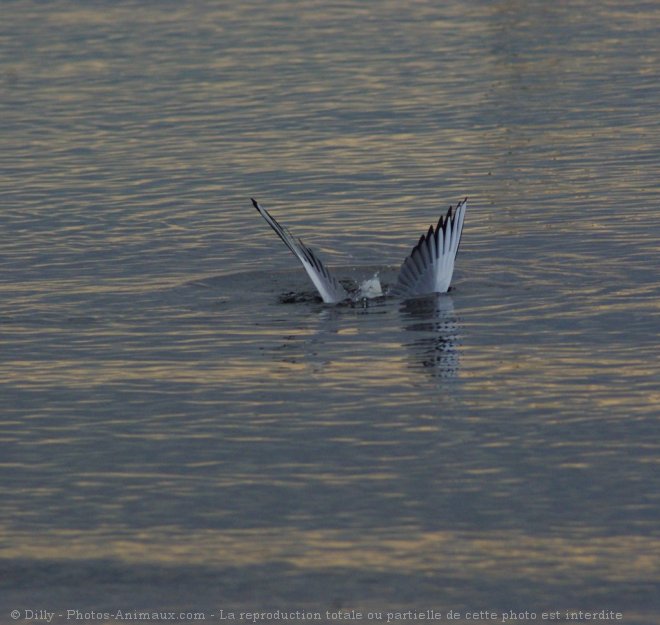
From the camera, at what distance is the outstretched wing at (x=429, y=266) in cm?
1611

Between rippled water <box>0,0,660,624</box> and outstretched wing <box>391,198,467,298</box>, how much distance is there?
28 cm

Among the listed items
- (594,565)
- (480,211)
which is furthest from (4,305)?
(594,565)

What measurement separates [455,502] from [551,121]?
1646cm

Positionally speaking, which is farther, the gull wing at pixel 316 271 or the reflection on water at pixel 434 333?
the gull wing at pixel 316 271

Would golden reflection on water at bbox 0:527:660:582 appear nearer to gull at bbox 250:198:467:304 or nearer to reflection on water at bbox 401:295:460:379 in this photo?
reflection on water at bbox 401:295:460:379

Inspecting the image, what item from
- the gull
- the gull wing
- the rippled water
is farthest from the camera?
the gull

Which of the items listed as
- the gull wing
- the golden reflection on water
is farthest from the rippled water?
the gull wing

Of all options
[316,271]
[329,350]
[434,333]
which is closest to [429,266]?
[316,271]

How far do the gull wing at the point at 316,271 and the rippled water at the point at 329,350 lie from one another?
23cm

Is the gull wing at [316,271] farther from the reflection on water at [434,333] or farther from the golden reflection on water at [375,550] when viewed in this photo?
the golden reflection on water at [375,550]

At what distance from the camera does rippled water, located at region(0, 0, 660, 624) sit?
384 inches

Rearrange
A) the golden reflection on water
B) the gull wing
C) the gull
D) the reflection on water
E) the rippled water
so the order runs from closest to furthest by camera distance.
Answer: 1. the golden reflection on water
2. the rippled water
3. the reflection on water
4. the gull wing
5. the gull

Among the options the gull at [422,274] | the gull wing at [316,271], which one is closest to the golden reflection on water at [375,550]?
the gull wing at [316,271]

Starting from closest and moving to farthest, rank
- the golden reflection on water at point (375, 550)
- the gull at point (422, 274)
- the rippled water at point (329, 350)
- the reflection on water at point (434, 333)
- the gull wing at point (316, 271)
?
1. the golden reflection on water at point (375, 550)
2. the rippled water at point (329, 350)
3. the reflection on water at point (434, 333)
4. the gull wing at point (316, 271)
5. the gull at point (422, 274)
